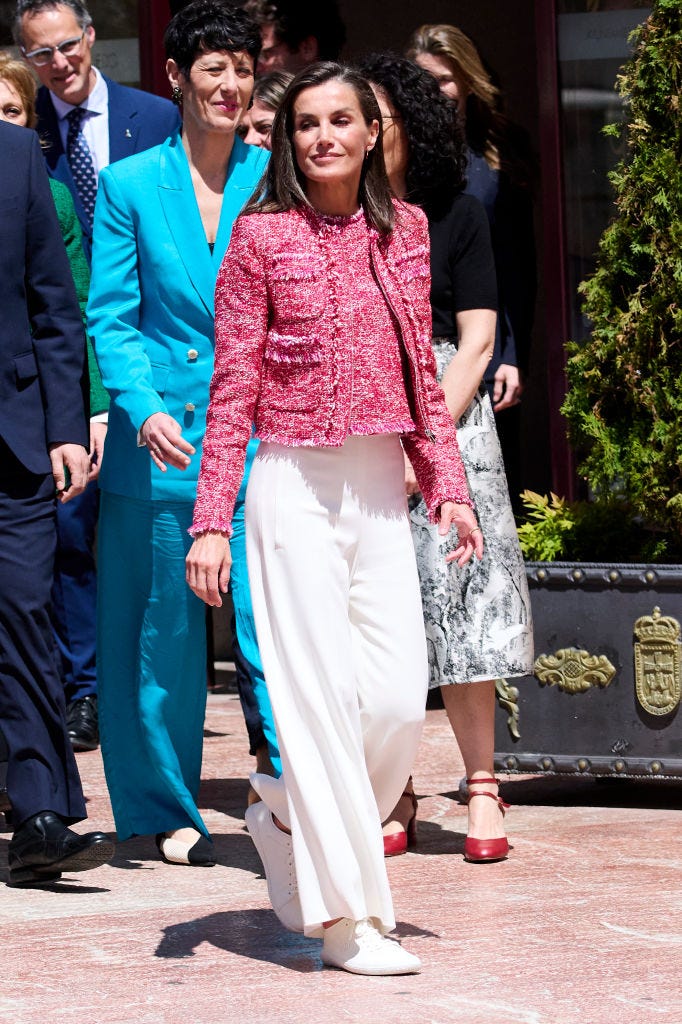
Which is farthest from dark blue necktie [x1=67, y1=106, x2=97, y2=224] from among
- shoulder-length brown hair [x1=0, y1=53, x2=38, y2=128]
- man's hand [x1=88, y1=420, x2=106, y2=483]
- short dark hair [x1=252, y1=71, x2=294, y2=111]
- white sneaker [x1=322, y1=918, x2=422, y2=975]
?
white sneaker [x1=322, y1=918, x2=422, y2=975]

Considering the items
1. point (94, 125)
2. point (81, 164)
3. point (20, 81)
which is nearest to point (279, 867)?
point (20, 81)

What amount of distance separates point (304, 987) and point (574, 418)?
90.3 inches

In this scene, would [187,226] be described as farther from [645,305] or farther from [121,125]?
[121,125]

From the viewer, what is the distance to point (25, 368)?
490 cm

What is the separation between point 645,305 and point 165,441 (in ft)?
5.21

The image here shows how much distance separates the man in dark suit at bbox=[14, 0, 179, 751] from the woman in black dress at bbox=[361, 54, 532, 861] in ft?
6.05

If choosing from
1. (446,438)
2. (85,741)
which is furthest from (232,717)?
(446,438)

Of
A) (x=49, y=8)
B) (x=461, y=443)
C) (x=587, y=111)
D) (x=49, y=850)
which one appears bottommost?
(x=49, y=850)

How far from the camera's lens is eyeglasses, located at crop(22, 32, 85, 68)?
264 inches

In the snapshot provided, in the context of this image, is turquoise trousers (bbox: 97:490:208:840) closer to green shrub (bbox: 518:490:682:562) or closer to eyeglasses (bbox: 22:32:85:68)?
green shrub (bbox: 518:490:682:562)

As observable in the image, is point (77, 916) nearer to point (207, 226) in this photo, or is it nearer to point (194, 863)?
point (194, 863)

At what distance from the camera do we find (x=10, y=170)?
4914mm

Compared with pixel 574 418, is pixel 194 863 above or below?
below

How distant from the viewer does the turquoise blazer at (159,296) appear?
4.96m
